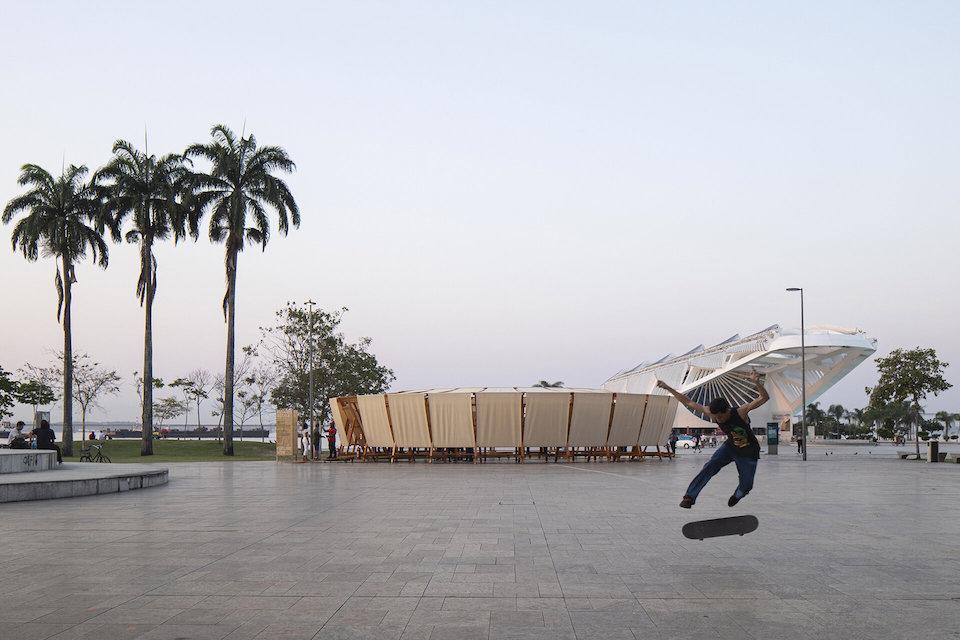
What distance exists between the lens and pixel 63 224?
4400 centimetres

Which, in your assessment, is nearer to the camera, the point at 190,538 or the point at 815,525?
the point at 190,538

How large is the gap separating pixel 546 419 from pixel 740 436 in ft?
74.8

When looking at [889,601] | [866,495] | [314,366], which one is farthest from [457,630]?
[314,366]

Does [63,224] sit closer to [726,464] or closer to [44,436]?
[44,436]

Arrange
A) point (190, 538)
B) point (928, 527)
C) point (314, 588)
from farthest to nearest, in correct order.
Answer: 1. point (928, 527)
2. point (190, 538)
3. point (314, 588)

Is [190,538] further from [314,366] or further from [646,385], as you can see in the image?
[646,385]

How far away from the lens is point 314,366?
195ft

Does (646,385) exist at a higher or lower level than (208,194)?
lower

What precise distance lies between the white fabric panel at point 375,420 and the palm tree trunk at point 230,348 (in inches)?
455

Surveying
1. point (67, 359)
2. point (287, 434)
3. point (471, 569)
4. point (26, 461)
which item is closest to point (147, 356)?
point (67, 359)

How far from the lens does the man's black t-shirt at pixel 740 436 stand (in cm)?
878

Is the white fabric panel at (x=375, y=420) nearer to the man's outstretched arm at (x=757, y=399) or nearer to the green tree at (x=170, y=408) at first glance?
the man's outstretched arm at (x=757, y=399)

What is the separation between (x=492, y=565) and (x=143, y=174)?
40787mm

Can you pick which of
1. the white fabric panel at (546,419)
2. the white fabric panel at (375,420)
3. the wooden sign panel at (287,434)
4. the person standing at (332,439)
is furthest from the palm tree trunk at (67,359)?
the white fabric panel at (546,419)
